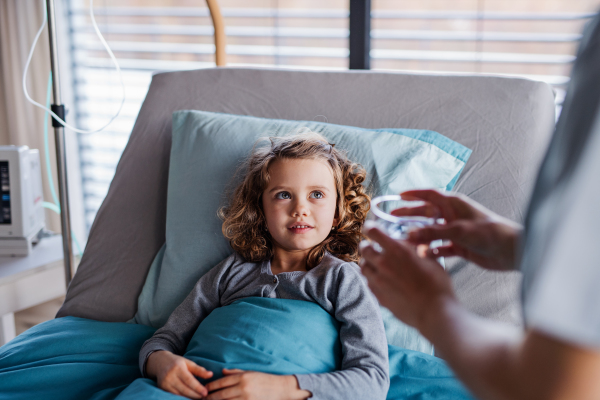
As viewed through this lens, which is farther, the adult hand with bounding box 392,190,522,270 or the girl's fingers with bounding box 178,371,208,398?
the girl's fingers with bounding box 178,371,208,398

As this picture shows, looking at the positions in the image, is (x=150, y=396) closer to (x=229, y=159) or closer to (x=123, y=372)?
(x=123, y=372)

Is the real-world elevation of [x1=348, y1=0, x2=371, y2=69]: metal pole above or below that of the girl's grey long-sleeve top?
above

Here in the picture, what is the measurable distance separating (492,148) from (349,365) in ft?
1.99

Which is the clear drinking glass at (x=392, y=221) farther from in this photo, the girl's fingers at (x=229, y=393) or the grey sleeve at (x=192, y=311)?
the grey sleeve at (x=192, y=311)

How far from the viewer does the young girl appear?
2.95 ft

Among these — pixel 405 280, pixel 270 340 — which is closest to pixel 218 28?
pixel 270 340

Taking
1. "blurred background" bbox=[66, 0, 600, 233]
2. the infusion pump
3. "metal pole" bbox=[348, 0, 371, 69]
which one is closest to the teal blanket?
the infusion pump

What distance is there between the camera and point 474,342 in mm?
398

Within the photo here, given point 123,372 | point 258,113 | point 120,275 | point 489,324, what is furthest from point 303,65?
point 489,324

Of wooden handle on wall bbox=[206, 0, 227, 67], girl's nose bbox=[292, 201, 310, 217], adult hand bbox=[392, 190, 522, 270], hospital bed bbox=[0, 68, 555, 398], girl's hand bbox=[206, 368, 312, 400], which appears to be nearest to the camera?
adult hand bbox=[392, 190, 522, 270]

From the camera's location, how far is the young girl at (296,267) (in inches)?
35.4

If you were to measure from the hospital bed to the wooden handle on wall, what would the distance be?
0.66ft

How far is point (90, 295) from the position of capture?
1.30 m

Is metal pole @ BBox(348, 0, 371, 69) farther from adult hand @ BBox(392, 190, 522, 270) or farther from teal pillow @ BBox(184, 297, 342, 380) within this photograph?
adult hand @ BBox(392, 190, 522, 270)
